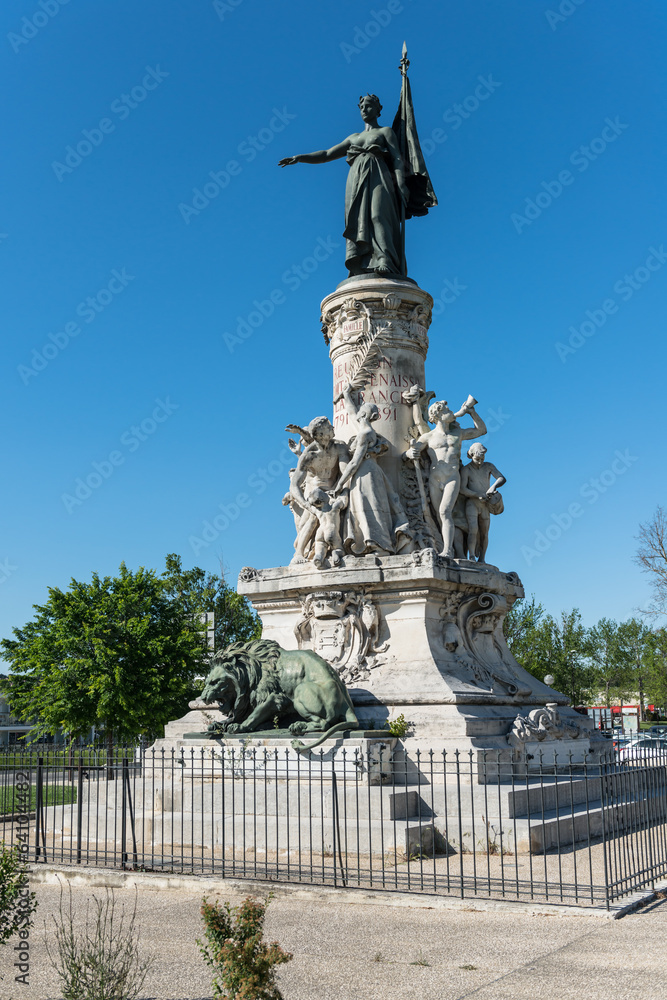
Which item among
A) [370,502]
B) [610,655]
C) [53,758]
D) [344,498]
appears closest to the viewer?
[53,758]

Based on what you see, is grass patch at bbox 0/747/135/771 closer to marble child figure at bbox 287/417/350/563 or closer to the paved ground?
the paved ground

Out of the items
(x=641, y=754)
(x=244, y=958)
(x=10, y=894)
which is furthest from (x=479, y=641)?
(x=244, y=958)

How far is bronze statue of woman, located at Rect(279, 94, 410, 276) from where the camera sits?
1833 centimetres

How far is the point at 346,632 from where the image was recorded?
595 inches

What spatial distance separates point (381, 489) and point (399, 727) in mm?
4227

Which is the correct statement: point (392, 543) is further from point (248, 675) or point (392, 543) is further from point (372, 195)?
point (372, 195)

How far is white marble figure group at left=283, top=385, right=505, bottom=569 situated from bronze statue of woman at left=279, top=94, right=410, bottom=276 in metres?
3.08

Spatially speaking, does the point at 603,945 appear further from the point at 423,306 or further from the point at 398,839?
the point at 423,306

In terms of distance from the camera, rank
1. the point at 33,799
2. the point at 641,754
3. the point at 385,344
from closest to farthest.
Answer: the point at 385,344
the point at 33,799
the point at 641,754

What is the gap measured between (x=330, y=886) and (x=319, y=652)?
6042 millimetres

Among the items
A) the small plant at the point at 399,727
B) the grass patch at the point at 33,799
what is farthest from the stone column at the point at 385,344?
the grass patch at the point at 33,799

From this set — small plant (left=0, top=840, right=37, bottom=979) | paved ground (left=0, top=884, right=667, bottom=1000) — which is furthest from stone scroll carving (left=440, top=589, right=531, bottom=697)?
small plant (left=0, top=840, right=37, bottom=979)

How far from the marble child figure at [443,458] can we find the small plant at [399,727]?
356 cm

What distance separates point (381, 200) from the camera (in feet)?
60.5
